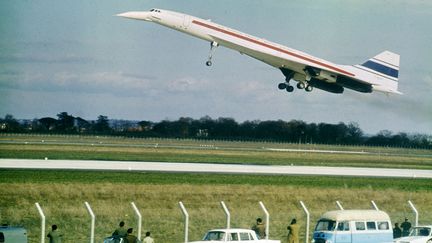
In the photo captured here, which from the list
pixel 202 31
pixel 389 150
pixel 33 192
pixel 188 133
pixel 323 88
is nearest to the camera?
pixel 33 192

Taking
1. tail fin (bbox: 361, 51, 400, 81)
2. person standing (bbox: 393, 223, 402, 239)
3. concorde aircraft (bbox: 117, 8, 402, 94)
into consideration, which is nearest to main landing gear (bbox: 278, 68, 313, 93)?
concorde aircraft (bbox: 117, 8, 402, 94)

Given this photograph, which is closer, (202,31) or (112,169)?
(112,169)

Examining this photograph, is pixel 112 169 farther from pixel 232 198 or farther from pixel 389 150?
pixel 389 150

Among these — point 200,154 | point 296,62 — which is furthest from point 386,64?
point 200,154

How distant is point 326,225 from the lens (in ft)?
90.9

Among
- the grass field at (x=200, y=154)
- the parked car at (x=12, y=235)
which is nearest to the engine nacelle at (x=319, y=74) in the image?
the grass field at (x=200, y=154)

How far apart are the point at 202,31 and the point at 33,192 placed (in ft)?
90.2

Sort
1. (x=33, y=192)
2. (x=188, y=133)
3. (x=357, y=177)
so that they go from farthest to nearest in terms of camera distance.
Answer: (x=188, y=133) < (x=357, y=177) < (x=33, y=192)

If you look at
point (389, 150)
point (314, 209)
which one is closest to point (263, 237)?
point (314, 209)

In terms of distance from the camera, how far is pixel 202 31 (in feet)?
204

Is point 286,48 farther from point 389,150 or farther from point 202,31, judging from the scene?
point 389,150

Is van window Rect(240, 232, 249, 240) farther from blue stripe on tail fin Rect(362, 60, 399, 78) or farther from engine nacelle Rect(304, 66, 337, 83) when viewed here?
blue stripe on tail fin Rect(362, 60, 399, 78)

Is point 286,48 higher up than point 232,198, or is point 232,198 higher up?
point 286,48

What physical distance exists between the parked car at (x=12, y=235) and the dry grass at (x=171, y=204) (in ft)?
11.3
